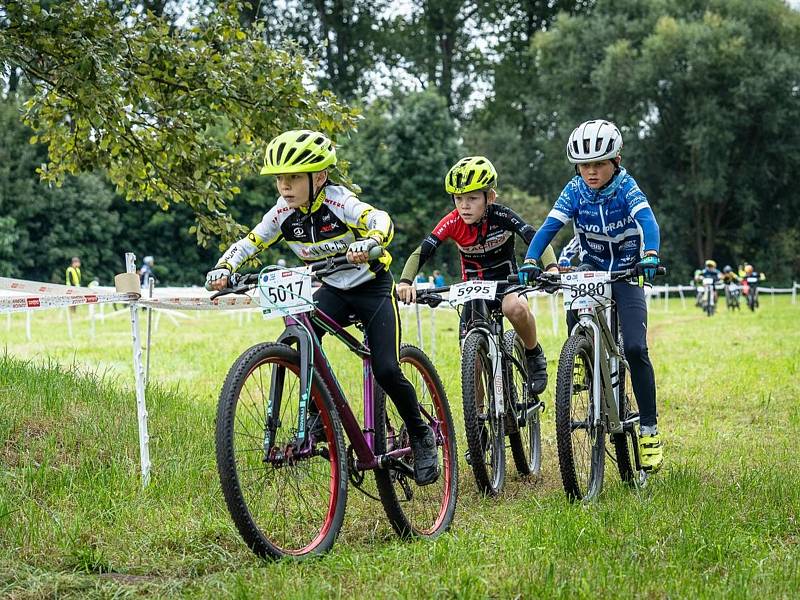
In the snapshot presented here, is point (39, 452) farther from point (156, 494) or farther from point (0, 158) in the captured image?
point (0, 158)

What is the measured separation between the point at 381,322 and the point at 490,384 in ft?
5.28

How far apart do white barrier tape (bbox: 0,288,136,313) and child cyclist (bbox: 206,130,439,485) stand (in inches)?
47.6

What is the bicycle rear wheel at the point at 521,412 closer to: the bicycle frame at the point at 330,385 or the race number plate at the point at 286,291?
the bicycle frame at the point at 330,385

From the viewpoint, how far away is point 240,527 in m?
4.67

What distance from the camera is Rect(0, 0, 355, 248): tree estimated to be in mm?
7742

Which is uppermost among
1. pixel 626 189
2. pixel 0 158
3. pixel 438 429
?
pixel 0 158

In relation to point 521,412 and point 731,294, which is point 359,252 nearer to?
point 521,412

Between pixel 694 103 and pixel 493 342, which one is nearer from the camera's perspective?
pixel 493 342

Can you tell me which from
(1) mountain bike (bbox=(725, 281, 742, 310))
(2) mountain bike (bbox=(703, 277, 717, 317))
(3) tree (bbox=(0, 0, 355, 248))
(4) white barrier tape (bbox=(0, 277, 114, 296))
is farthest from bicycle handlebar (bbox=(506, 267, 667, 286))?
(1) mountain bike (bbox=(725, 281, 742, 310))

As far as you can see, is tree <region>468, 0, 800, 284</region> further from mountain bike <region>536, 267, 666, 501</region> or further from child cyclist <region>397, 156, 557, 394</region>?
mountain bike <region>536, 267, 666, 501</region>

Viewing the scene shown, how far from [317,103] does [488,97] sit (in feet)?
182

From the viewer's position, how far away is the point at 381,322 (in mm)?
5695

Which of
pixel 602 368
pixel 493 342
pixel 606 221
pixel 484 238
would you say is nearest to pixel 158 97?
pixel 484 238

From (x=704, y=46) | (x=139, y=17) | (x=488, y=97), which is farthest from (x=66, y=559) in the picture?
(x=488, y=97)
